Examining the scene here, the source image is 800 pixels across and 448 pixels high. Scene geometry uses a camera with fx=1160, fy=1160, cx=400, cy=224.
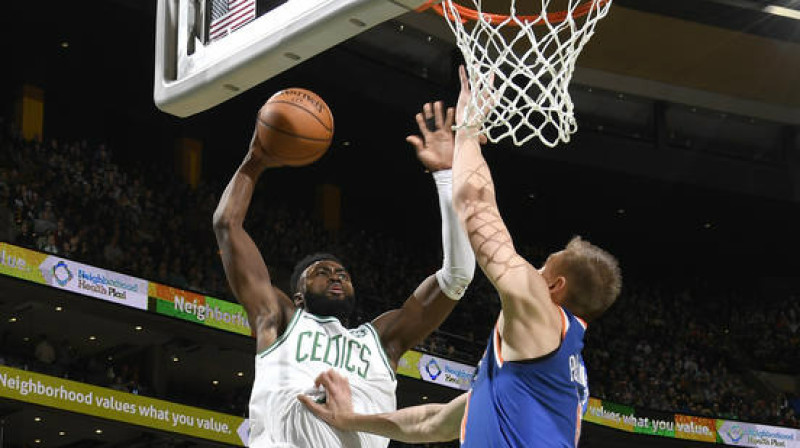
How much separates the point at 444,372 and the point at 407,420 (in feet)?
42.9

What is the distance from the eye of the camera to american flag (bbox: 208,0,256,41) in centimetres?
407

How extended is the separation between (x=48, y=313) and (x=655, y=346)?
10.8m

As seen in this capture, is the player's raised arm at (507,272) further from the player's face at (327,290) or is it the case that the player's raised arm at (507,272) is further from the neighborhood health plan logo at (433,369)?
the neighborhood health plan logo at (433,369)

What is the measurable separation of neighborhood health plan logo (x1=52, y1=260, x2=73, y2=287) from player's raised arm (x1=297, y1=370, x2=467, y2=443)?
1005cm

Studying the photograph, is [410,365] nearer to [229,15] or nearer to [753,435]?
[753,435]

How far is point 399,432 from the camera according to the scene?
3393 millimetres

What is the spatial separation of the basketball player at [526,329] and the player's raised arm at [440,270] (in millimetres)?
809

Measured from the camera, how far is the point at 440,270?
4344 mm

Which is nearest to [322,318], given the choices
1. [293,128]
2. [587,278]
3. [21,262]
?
[293,128]

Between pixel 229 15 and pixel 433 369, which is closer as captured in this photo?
pixel 229 15

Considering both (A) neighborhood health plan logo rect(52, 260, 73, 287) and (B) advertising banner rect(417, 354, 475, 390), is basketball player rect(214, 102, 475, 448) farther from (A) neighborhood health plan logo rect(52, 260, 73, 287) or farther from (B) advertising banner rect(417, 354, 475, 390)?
(B) advertising banner rect(417, 354, 475, 390)

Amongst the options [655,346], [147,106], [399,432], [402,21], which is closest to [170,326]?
[147,106]

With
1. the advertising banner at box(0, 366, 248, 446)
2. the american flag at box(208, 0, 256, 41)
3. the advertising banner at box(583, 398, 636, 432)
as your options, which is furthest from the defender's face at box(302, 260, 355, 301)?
the advertising banner at box(583, 398, 636, 432)

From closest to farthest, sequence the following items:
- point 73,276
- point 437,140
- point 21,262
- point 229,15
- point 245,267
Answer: point 437,140 < point 229,15 < point 245,267 < point 21,262 < point 73,276
